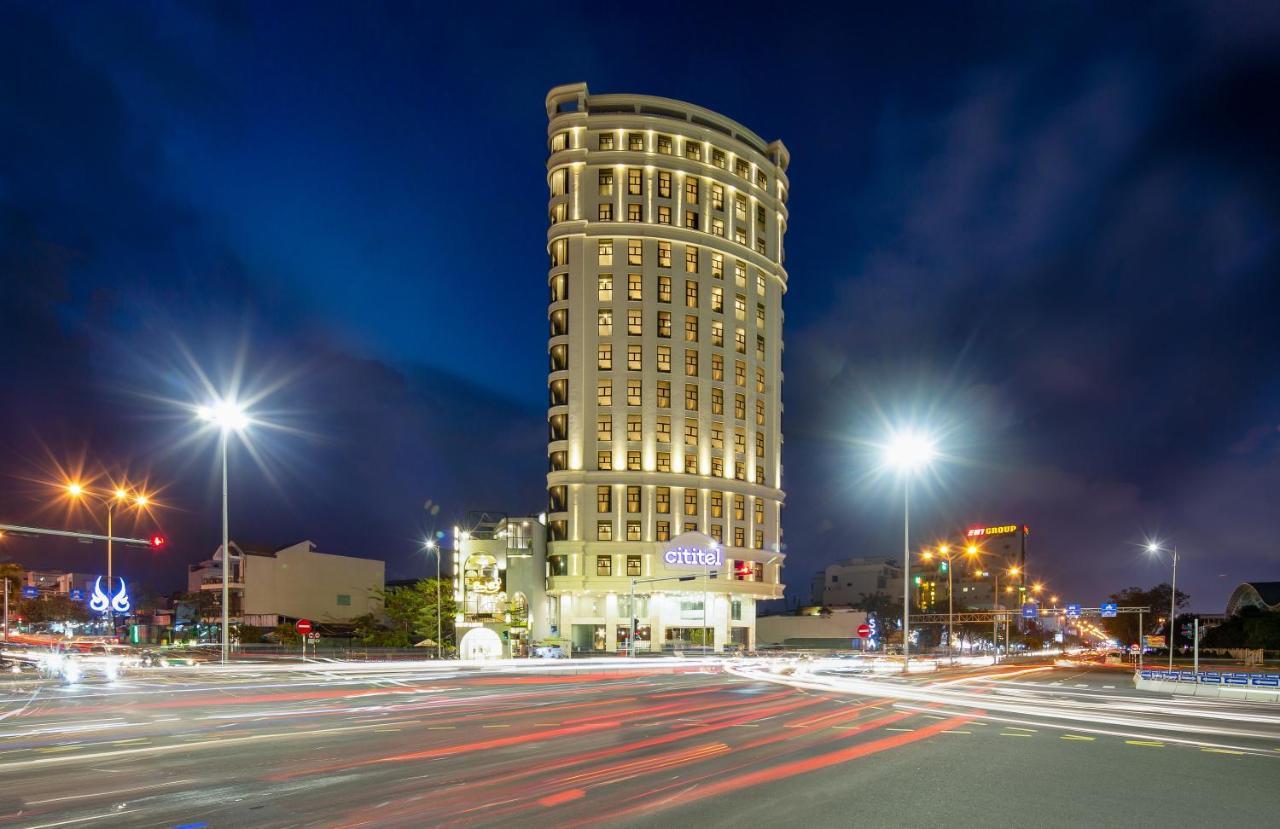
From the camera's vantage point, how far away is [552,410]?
9250cm

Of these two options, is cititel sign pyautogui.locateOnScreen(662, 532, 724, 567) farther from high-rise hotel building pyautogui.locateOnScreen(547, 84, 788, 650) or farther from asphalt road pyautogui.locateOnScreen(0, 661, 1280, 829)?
asphalt road pyautogui.locateOnScreen(0, 661, 1280, 829)

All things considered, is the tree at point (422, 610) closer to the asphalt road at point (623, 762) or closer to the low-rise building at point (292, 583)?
the low-rise building at point (292, 583)

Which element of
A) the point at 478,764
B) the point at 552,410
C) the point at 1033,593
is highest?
the point at 552,410

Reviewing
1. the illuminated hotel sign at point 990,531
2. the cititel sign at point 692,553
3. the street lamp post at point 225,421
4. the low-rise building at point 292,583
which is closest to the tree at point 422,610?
the low-rise building at point 292,583

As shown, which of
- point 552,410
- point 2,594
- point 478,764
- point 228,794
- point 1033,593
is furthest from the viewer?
point 1033,593

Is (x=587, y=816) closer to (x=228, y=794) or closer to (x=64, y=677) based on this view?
(x=228, y=794)

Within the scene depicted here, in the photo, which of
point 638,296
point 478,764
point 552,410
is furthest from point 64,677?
point 638,296

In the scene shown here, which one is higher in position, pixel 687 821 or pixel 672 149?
pixel 672 149

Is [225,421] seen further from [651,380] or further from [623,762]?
[651,380]

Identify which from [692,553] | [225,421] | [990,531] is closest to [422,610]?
[692,553]

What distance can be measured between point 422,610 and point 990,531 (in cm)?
12505

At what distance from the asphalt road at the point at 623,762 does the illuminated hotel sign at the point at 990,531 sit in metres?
140

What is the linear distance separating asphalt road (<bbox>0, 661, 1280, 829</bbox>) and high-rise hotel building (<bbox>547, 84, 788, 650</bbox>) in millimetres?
60377

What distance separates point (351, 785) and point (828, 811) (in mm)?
6752
